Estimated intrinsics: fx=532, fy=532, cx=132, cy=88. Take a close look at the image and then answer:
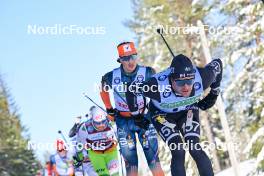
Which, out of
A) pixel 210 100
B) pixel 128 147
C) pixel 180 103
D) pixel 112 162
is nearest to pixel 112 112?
pixel 128 147

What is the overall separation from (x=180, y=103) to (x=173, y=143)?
562 millimetres

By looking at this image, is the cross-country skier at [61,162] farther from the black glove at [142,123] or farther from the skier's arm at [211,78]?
the skier's arm at [211,78]

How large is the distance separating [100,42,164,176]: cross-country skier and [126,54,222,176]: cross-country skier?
1066 millimetres

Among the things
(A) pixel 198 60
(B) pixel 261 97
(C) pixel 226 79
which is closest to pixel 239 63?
(B) pixel 261 97

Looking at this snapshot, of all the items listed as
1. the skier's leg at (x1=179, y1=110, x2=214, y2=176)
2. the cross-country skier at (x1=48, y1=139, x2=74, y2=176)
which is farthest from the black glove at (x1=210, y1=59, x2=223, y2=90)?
the cross-country skier at (x1=48, y1=139, x2=74, y2=176)

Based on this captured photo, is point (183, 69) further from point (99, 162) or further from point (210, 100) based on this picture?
point (99, 162)

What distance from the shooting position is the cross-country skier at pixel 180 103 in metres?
6.89

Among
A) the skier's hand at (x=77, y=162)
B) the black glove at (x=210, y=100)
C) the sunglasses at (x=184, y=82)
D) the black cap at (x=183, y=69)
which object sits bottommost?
the skier's hand at (x=77, y=162)

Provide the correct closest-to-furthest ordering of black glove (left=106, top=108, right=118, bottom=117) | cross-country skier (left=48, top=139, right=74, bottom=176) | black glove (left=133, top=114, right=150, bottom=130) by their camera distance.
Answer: black glove (left=133, top=114, right=150, bottom=130) < black glove (left=106, top=108, right=118, bottom=117) < cross-country skier (left=48, top=139, right=74, bottom=176)

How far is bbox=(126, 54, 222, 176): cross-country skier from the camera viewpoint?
6891 mm

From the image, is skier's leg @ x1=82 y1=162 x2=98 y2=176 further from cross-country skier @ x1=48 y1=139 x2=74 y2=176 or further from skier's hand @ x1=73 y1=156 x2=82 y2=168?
cross-country skier @ x1=48 y1=139 x2=74 y2=176

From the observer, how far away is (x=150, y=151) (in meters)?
8.50

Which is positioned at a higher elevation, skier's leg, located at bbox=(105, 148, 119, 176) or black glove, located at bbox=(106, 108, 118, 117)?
black glove, located at bbox=(106, 108, 118, 117)

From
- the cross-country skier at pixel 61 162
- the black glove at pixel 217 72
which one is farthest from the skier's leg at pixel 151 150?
the cross-country skier at pixel 61 162
